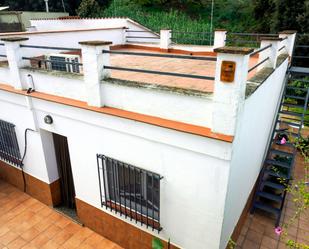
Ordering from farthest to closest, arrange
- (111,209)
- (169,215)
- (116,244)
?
(116,244)
(111,209)
(169,215)

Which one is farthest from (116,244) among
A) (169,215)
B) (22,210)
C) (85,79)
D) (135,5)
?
(135,5)

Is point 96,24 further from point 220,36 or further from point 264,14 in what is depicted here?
point 264,14

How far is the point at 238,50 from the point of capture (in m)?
3.12

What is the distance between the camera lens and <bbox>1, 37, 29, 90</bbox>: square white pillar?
18.4ft

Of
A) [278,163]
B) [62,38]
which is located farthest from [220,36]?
[62,38]

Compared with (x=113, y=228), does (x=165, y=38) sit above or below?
above

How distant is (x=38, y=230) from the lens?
6246 mm

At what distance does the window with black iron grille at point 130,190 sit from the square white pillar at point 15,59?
8.80 feet

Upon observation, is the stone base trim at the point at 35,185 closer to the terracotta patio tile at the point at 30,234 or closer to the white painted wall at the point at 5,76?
the terracotta patio tile at the point at 30,234

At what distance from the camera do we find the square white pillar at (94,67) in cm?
434

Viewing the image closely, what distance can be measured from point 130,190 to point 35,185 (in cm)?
→ 341

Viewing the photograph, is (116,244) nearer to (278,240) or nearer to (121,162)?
(121,162)

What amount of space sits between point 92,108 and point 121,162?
1.11 metres

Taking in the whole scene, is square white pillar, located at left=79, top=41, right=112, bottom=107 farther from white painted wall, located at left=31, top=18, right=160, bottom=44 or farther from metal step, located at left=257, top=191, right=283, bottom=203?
white painted wall, located at left=31, top=18, right=160, bottom=44
